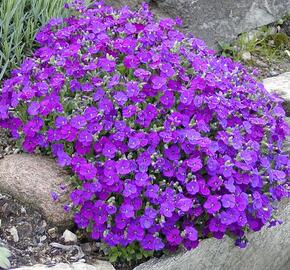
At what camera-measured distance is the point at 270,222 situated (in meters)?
2.79

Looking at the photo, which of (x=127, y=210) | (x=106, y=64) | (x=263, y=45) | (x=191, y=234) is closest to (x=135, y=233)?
(x=127, y=210)

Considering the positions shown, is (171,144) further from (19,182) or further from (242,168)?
(19,182)

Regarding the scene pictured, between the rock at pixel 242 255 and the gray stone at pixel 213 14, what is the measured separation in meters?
1.50

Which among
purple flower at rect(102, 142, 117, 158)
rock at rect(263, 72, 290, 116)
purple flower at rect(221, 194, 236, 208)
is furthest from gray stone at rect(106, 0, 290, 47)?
purple flower at rect(221, 194, 236, 208)

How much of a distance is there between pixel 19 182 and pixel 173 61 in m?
0.88

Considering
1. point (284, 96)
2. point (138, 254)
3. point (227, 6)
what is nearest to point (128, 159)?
point (138, 254)

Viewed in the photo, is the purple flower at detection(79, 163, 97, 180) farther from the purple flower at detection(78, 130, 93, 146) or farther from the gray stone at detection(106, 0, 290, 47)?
the gray stone at detection(106, 0, 290, 47)

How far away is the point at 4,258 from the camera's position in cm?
249

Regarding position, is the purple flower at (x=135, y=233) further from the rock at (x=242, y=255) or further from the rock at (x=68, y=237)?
the rock at (x=68, y=237)

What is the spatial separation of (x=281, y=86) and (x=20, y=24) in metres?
1.63

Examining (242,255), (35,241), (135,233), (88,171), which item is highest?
(88,171)

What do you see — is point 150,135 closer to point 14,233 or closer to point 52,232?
point 52,232

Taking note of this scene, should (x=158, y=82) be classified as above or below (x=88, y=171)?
above

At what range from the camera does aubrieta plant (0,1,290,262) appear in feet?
8.52
